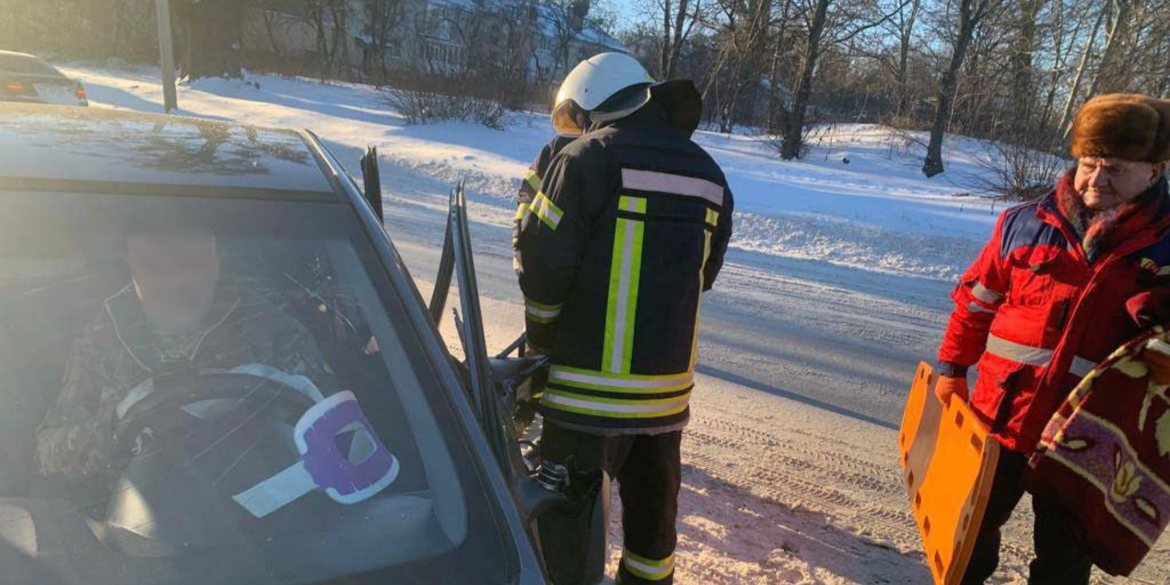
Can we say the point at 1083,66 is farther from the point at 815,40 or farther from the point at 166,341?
A: the point at 166,341

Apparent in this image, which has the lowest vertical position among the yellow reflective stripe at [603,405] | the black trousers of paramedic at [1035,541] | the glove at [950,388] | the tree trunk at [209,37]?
the black trousers of paramedic at [1035,541]

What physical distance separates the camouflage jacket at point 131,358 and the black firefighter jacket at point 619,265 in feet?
2.35

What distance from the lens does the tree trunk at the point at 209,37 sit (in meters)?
23.5

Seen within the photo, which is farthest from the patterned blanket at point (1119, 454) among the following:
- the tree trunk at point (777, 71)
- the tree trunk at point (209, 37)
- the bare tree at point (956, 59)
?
the tree trunk at point (209, 37)

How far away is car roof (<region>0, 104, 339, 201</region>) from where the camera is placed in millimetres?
1620

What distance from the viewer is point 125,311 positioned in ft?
5.41

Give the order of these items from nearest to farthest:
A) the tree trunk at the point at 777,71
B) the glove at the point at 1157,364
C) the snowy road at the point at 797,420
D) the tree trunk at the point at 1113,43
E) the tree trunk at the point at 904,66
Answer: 1. the glove at the point at 1157,364
2. the snowy road at the point at 797,420
3. the tree trunk at the point at 1113,43
4. the tree trunk at the point at 777,71
5. the tree trunk at the point at 904,66

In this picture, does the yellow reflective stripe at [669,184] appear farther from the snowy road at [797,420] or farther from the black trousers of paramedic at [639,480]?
the snowy road at [797,420]

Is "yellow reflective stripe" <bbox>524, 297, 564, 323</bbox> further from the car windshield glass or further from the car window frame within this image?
the car windshield glass

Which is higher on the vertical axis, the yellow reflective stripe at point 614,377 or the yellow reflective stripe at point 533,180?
the yellow reflective stripe at point 533,180

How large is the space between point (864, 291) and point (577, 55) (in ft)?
132

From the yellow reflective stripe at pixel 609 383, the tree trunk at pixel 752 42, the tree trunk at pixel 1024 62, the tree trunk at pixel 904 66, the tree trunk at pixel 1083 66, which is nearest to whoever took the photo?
the yellow reflective stripe at pixel 609 383

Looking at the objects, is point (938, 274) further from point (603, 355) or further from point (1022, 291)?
point (603, 355)

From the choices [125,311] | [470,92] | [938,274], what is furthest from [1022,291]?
[470,92]
